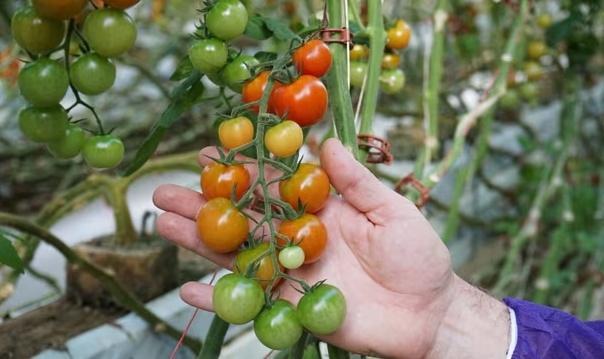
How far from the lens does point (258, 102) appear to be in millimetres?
641

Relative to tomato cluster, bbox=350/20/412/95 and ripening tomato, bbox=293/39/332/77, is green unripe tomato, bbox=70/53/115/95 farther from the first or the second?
tomato cluster, bbox=350/20/412/95

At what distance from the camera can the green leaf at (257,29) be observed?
2.53 feet

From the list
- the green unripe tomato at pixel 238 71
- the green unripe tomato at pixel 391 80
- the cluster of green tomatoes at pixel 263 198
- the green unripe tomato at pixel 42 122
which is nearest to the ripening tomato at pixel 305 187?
the cluster of green tomatoes at pixel 263 198

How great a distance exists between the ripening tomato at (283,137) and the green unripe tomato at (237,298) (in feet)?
0.37

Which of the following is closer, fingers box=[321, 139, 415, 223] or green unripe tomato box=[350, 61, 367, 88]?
fingers box=[321, 139, 415, 223]

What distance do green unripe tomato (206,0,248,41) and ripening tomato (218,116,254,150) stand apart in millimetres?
82

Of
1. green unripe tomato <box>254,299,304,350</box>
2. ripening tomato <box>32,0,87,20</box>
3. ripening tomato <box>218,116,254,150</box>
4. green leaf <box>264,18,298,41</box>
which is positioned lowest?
green unripe tomato <box>254,299,304,350</box>

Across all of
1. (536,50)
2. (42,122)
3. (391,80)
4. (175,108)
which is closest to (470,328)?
(391,80)

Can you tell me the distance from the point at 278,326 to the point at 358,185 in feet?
0.68

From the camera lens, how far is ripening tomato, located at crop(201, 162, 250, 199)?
0.64m

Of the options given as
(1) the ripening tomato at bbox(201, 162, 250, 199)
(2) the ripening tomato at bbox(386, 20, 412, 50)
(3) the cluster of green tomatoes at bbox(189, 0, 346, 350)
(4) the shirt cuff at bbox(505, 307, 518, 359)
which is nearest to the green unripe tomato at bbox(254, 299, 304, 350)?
(3) the cluster of green tomatoes at bbox(189, 0, 346, 350)

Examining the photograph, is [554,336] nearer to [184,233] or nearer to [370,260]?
[370,260]

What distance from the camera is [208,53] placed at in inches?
26.5

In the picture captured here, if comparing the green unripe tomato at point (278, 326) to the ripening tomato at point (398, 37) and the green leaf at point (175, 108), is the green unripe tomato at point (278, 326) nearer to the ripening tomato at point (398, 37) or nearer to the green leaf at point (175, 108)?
the green leaf at point (175, 108)
